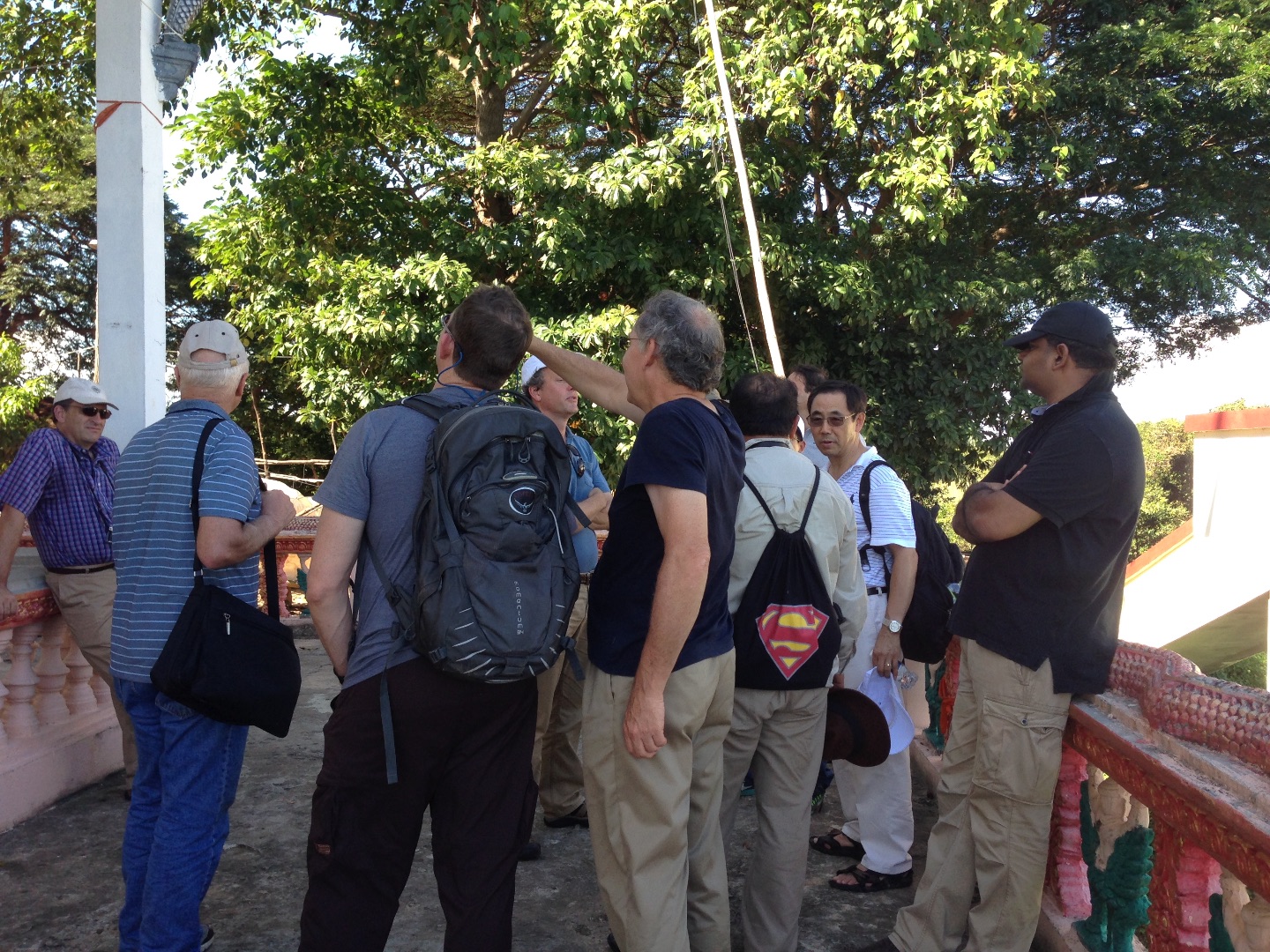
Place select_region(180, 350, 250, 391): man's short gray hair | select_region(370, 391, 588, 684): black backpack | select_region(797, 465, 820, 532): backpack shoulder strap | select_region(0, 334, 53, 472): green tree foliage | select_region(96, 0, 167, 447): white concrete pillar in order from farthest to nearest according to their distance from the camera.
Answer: select_region(0, 334, 53, 472): green tree foliage < select_region(96, 0, 167, 447): white concrete pillar < select_region(797, 465, 820, 532): backpack shoulder strap < select_region(180, 350, 250, 391): man's short gray hair < select_region(370, 391, 588, 684): black backpack

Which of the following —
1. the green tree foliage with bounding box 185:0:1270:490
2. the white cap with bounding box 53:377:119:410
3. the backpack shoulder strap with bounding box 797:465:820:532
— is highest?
the green tree foliage with bounding box 185:0:1270:490

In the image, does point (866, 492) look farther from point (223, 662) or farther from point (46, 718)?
point (46, 718)

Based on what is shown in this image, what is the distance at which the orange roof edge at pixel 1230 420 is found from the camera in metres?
9.59

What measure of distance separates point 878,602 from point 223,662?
223 cm

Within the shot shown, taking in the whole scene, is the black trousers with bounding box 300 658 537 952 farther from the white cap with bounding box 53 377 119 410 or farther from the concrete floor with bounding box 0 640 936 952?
the white cap with bounding box 53 377 119 410

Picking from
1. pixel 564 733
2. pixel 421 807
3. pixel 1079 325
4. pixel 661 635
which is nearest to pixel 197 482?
pixel 421 807

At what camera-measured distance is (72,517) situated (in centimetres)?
448

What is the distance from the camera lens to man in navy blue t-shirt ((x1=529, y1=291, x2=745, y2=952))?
243cm

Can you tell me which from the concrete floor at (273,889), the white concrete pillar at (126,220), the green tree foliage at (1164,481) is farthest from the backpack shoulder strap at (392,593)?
the green tree foliage at (1164,481)

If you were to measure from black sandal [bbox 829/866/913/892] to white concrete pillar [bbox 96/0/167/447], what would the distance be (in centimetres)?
351

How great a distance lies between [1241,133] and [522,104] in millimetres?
8998

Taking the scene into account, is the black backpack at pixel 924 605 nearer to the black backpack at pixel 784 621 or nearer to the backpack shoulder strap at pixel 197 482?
the black backpack at pixel 784 621

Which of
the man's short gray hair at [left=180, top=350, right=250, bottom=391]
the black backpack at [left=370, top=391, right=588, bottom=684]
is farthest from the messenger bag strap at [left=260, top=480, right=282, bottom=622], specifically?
the black backpack at [left=370, top=391, right=588, bottom=684]

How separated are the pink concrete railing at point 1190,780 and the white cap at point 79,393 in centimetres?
397
